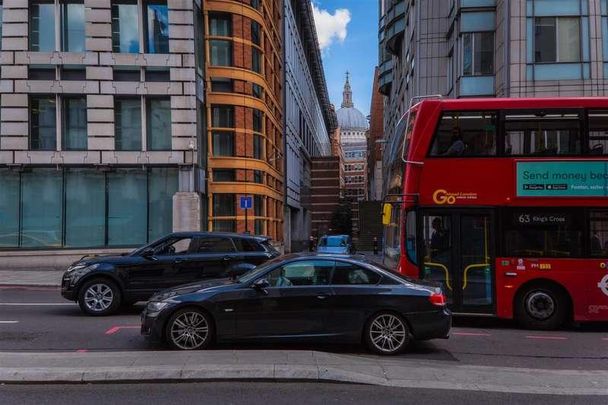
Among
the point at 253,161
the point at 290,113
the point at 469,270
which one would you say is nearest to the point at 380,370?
the point at 469,270

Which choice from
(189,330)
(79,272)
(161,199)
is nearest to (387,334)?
(189,330)

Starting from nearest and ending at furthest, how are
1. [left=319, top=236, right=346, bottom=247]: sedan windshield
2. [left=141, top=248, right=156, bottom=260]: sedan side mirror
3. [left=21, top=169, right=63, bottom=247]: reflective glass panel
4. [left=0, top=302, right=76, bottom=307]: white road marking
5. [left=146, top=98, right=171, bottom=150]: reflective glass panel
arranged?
[left=141, top=248, right=156, bottom=260]: sedan side mirror < [left=0, top=302, right=76, bottom=307]: white road marking < [left=21, top=169, right=63, bottom=247]: reflective glass panel < [left=146, top=98, right=171, bottom=150]: reflective glass panel < [left=319, top=236, right=346, bottom=247]: sedan windshield

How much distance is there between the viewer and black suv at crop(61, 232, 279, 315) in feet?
39.0

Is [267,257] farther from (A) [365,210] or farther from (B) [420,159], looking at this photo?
(A) [365,210]

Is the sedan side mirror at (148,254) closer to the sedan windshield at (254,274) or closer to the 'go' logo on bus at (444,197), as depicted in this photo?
the sedan windshield at (254,274)

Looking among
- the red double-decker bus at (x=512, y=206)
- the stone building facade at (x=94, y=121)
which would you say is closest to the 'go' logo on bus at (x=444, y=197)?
the red double-decker bus at (x=512, y=206)

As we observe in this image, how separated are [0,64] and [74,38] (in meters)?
3.12

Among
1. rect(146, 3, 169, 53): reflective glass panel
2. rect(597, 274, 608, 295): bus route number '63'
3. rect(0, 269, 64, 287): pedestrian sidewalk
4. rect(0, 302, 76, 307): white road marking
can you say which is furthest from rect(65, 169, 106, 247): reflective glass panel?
rect(597, 274, 608, 295): bus route number '63'

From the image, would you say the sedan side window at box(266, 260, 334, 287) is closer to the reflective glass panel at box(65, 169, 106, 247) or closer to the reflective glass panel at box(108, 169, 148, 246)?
the reflective glass panel at box(108, 169, 148, 246)

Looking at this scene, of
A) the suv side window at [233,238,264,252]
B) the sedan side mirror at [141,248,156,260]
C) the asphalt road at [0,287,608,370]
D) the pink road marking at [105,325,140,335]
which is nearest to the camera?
the asphalt road at [0,287,608,370]

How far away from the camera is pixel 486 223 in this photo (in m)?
11.2

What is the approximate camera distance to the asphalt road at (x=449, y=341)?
28.1 ft

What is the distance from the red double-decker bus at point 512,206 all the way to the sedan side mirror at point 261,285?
3674 mm

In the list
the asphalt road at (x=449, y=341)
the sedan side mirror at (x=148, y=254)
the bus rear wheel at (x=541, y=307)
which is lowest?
the asphalt road at (x=449, y=341)
